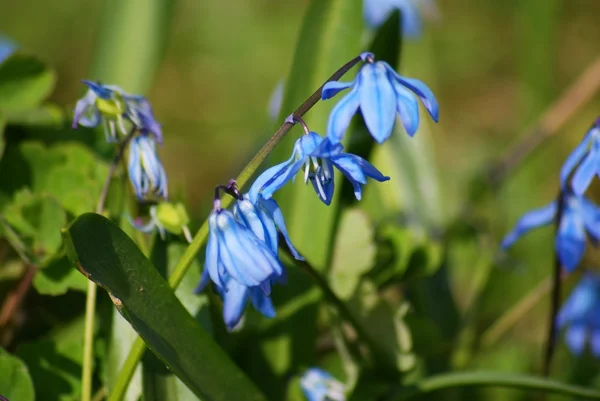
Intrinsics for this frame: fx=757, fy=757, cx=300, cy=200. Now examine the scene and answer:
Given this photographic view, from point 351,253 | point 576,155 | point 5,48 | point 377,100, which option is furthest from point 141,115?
point 5,48

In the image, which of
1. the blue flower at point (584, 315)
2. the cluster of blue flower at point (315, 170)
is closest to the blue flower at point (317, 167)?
the cluster of blue flower at point (315, 170)

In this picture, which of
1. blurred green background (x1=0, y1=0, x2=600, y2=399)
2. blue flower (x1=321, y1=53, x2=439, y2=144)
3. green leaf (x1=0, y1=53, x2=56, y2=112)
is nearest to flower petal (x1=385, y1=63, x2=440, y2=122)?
blue flower (x1=321, y1=53, x2=439, y2=144)

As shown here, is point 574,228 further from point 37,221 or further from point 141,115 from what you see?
point 37,221

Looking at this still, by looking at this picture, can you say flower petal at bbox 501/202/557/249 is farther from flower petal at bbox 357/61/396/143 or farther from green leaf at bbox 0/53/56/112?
green leaf at bbox 0/53/56/112

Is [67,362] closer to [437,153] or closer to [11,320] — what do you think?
[11,320]

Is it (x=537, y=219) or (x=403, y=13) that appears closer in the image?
(x=537, y=219)

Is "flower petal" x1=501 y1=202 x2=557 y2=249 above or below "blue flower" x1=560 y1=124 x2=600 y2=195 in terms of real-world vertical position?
below
